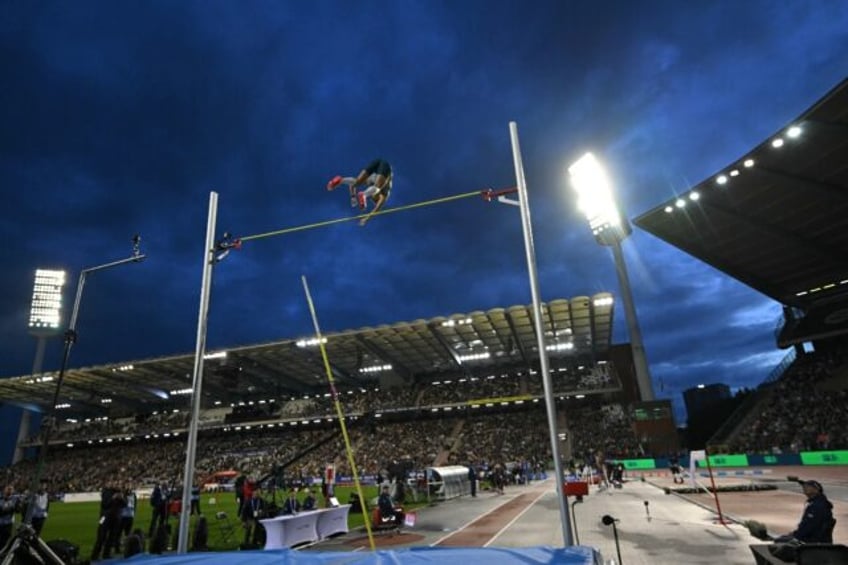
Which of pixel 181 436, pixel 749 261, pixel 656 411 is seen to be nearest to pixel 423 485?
pixel 656 411

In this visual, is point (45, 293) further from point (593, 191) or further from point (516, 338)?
point (593, 191)

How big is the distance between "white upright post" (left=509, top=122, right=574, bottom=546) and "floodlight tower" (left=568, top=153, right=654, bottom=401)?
106ft

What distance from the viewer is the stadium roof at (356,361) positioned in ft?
129

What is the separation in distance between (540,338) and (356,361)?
43471mm

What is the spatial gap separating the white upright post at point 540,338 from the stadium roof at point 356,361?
29734 mm

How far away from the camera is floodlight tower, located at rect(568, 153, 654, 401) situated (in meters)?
37.1

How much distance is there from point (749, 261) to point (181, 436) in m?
56.9

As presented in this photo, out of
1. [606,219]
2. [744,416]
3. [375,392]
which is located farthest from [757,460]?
[375,392]

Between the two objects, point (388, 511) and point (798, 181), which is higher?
point (798, 181)

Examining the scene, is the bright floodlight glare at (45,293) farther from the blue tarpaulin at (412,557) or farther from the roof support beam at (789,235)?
the roof support beam at (789,235)

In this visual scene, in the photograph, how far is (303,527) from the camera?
1145 centimetres

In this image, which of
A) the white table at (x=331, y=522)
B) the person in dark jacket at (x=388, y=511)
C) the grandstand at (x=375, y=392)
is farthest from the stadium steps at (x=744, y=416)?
the white table at (x=331, y=522)

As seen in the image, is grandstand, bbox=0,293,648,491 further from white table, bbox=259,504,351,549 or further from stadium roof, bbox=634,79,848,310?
white table, bbox=259,504,351,549

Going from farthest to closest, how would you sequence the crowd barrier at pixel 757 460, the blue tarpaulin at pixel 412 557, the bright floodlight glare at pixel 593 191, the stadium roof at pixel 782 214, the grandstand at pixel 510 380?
the bright floodlight glare at pixel 593 191, the grandstand at pixel 510 380, the crowd barrier at pixel 757 460, the stadium roof at pixel 782 214, the blue tarpaulin at pixel 412 557
